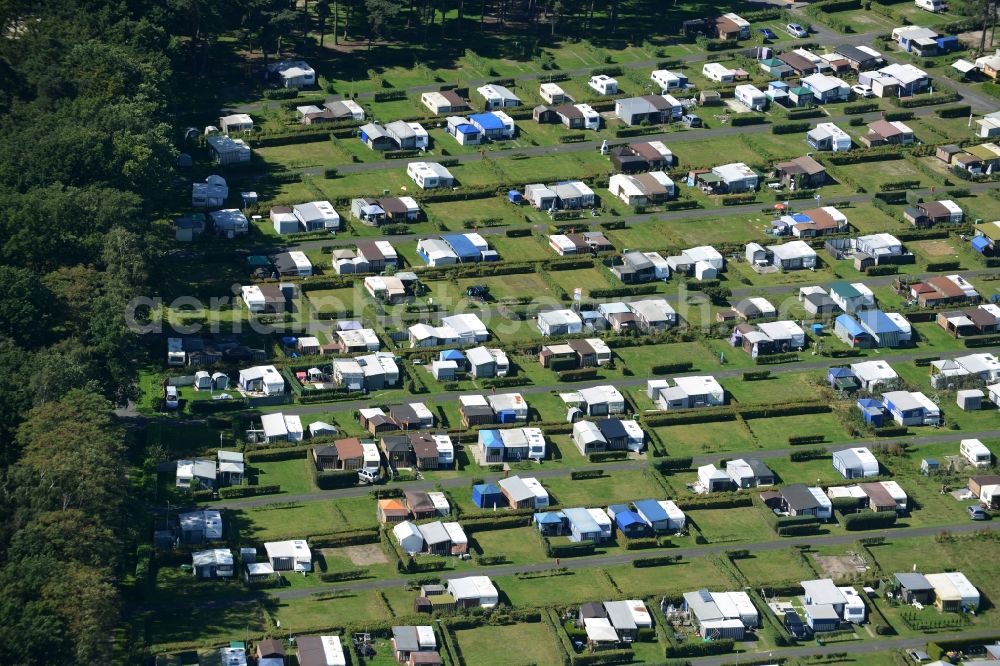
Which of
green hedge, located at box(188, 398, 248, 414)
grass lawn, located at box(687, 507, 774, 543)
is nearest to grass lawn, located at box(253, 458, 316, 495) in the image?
green hedge, located at box(188, 398, 248, 414)

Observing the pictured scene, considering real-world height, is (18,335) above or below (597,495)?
above

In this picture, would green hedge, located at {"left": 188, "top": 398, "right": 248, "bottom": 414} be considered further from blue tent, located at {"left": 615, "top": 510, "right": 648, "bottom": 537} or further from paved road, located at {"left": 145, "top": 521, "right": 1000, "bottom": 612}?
blue tent, located at {"left": 615, "top": 510, "right": 648, "bottom": 537}

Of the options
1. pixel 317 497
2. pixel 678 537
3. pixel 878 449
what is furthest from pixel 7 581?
pixel 878 449

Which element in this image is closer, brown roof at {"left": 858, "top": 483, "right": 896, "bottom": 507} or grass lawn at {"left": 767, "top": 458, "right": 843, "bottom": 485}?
brown roof at {"left": 858, "top": 483, "right": 896, "bottom": 507}

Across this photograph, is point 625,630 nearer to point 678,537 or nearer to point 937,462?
point 678,537

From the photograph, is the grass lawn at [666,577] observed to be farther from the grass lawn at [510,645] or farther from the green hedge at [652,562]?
the grass lawn at [510,645]

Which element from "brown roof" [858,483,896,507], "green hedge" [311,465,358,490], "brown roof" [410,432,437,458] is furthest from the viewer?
"brown roof" [410,432,437,458]
